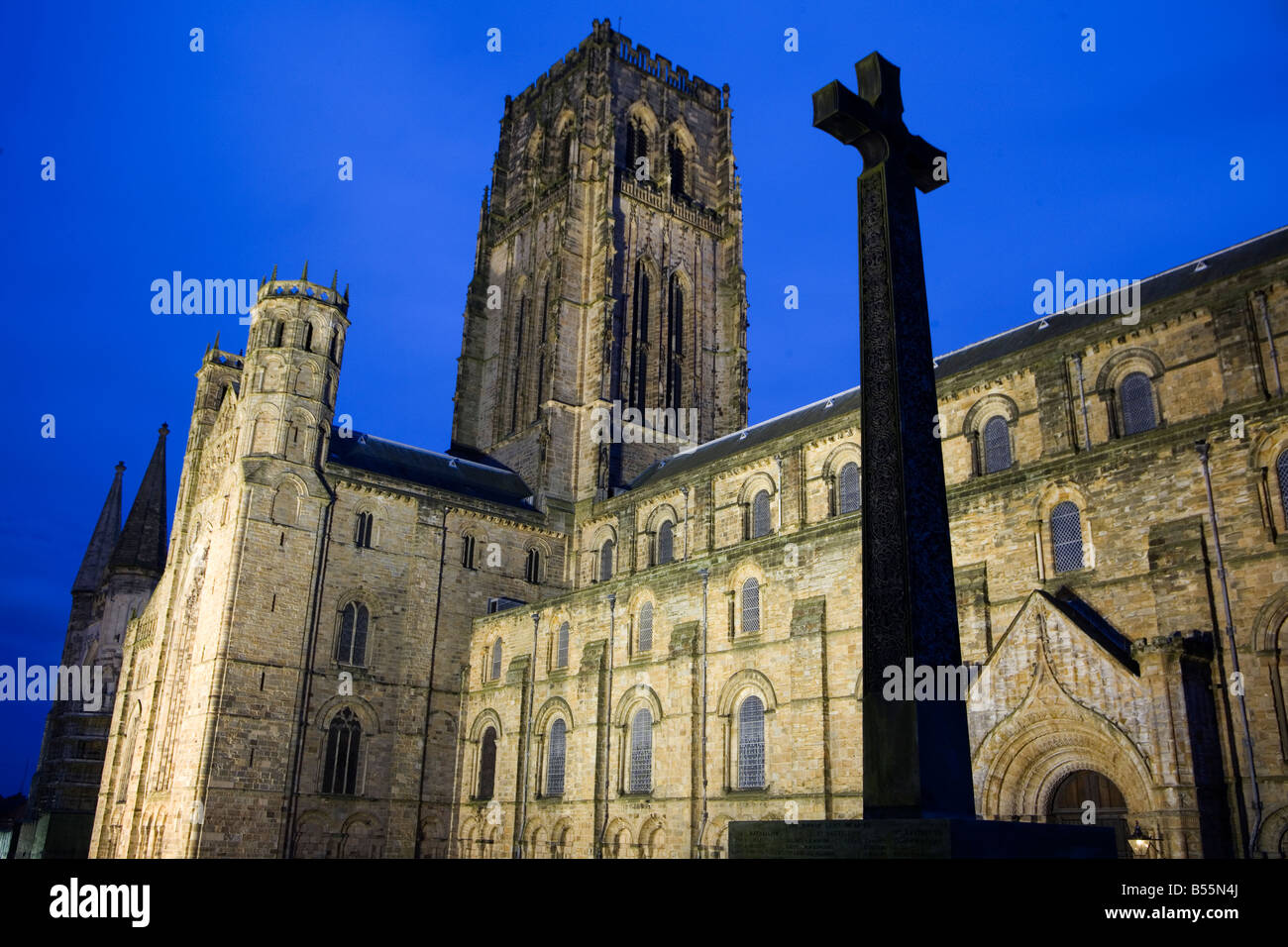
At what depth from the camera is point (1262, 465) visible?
23.0 metres

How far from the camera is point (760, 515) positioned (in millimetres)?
38188

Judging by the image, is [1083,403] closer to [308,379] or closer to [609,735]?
[609,735]

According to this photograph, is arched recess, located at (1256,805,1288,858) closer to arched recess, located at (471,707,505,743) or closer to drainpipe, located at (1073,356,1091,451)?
drainpipe, located at (1073,356,1091,451)

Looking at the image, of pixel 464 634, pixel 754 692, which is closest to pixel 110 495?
pixel 464 634

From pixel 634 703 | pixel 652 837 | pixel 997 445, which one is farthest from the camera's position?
pixel 634 703

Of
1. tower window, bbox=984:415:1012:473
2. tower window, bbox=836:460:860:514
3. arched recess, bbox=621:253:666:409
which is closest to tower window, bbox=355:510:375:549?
arched recess, bbox=621:253:666:409

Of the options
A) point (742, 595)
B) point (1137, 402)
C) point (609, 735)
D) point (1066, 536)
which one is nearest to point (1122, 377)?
point (1137, 402)

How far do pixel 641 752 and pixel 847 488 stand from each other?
1147 cm

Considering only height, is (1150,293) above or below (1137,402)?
above

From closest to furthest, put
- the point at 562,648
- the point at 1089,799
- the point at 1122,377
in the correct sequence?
the point at 1089,799
the point at 1122,377
the point at 562,648

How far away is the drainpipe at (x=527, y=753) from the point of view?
38.0 meters

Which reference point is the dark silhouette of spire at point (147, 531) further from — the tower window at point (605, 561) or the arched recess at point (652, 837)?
the arched recess at point (652, 837)

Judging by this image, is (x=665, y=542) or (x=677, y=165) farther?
(x=677, y=165)
